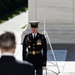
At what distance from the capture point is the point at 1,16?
81.1ft

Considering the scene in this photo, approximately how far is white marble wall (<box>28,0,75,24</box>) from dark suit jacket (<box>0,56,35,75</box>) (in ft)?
32.1

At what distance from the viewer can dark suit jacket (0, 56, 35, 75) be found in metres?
3.07

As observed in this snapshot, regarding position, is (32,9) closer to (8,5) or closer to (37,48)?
(37,48)

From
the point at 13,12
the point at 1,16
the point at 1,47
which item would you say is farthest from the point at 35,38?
the point at 13,12

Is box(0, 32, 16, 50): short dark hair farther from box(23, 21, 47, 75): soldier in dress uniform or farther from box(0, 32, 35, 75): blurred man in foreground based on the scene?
box(23, 21, 47, 75): soldier in dress uniform

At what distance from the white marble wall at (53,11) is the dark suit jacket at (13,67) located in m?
9.80

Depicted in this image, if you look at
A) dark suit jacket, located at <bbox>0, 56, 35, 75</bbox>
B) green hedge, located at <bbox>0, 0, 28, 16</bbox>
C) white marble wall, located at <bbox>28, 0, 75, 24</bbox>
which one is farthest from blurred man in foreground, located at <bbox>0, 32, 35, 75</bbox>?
green hedge, located at <bbox>0, 0, 28, 16</bbox>

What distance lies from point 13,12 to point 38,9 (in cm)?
1501

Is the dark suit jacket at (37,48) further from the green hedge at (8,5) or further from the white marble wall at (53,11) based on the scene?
the green hedge at (8,5)

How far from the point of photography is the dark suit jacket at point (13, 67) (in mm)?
3074

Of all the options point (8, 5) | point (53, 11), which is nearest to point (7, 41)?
point (53, 11)

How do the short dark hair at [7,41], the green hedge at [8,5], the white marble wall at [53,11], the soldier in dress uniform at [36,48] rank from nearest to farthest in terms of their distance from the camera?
the short dark hair at [7,41] < the soldier in dress uniform at [36,48] < the white marble wall at [53,11] < the green hedge at [8,5]

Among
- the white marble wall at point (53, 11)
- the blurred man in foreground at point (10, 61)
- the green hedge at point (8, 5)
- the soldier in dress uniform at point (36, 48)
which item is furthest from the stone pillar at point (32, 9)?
the green hedge at point (8, 5)

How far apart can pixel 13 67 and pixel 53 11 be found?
9.85 meters
